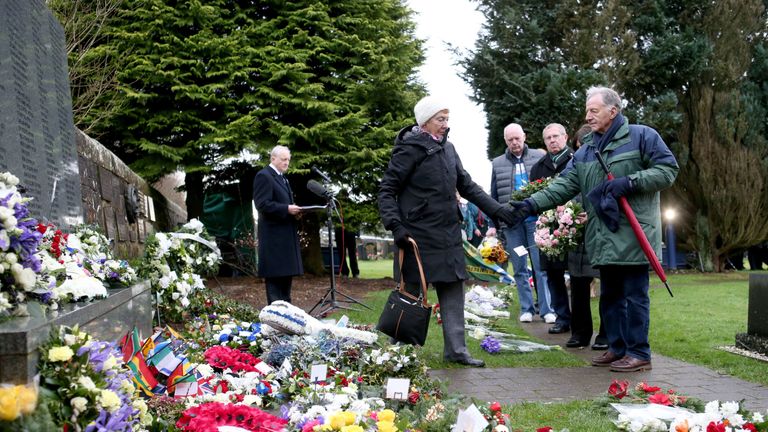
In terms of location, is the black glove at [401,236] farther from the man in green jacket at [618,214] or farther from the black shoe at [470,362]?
the man in green jacket at [618,214]

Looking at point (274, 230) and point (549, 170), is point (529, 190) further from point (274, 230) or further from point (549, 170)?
point (274, 230)

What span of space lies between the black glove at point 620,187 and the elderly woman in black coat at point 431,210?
1137 millimetres

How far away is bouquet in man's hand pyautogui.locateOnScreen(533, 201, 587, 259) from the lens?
632 cm

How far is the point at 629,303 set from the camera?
5.42 metres

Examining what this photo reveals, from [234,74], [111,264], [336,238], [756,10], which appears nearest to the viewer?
[111,264]

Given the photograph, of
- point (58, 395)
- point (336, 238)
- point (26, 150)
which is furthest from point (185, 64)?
point (58, 395)

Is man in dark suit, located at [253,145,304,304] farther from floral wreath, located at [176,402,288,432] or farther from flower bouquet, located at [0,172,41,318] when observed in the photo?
flower bouquet, located at [0,172,41,318]

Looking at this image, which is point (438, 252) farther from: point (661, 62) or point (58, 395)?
point (661, 62)

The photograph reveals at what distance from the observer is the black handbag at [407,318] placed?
516 cm

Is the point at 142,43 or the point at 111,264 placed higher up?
the point at 142,43

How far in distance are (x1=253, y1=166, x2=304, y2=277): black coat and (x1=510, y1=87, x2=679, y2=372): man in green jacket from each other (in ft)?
9.86

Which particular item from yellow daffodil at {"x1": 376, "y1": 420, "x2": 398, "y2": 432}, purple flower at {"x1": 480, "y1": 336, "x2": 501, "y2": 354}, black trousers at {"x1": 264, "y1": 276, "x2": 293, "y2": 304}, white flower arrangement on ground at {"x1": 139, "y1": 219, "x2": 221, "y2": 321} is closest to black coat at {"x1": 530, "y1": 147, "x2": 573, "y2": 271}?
purple flower at {"x1": 480, "y1": 336, "x2": 501, "y2": 354}

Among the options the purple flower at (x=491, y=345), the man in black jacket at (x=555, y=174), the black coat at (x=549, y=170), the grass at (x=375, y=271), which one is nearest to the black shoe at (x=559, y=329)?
the man in black jacket at (x=555, y=174)

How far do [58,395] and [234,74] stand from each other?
1203 cm
